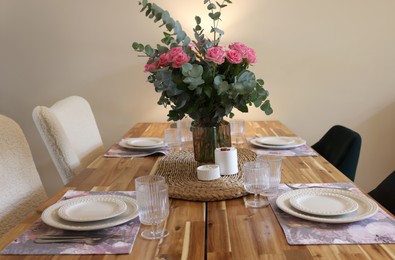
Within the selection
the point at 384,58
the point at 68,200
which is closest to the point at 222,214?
the point at 68,200

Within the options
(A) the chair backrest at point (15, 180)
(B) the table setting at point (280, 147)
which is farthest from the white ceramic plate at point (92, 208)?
(B) the table setting at point (280, 147)

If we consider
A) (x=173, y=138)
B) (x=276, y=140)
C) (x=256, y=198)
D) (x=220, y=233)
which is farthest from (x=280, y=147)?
(x=220, y=233)

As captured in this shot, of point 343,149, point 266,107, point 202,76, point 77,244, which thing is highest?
point 202,76

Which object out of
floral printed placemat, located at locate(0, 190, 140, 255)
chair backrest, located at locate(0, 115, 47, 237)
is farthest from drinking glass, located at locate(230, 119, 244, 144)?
floral printed placemat, located at locate(0, 190, 140, 255)

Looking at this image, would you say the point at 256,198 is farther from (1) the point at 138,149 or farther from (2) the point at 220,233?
(1) the point at 138,149

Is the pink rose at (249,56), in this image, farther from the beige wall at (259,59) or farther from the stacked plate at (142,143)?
the beige wall at (259,59)

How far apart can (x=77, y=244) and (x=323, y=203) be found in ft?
2.19

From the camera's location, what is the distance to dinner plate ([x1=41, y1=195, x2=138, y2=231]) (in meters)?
1.11

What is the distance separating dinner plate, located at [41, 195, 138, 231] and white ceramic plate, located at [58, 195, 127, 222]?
13 mm

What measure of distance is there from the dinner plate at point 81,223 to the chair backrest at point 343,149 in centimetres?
112

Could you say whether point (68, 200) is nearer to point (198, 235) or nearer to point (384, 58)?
point (198, 235)

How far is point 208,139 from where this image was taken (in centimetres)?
164

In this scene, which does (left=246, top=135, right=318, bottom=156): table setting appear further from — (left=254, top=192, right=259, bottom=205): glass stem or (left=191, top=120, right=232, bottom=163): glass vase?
→ (left=254, top=192, right=259, bottom=205): glass stem

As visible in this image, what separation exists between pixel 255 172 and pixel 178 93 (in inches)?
15.4
